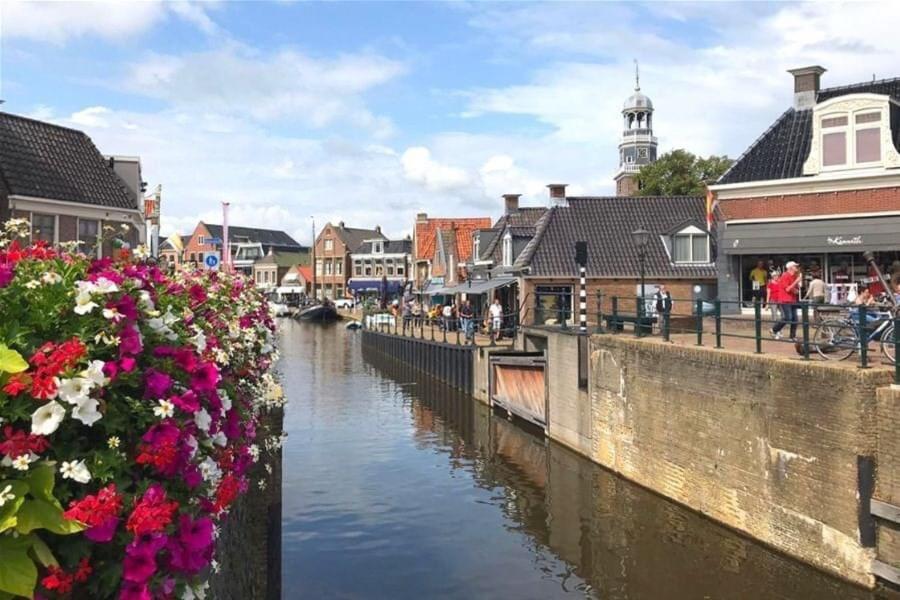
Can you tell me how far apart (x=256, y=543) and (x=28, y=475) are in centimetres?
653

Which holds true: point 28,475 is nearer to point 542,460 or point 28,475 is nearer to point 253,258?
point 542,460

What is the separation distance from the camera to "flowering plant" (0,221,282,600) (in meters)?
2.38

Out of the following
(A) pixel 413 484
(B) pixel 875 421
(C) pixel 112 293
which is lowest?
(A) pixel 413 484

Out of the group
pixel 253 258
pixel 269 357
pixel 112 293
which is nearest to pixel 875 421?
pixel 269 357

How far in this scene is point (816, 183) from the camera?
2100 cm

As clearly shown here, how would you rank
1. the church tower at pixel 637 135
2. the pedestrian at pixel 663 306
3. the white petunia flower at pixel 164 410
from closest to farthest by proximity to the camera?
the white petunia flower at pixel 164 410
the pedestrian at pixel 663 306
the church tower at pixel 637 135

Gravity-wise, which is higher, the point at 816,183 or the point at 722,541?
the point at 816,183

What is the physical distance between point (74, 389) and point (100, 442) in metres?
0.28

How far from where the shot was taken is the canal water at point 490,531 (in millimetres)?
10203

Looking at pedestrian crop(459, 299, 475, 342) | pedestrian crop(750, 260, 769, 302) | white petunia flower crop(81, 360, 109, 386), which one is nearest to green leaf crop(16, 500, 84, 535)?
white petunia flower crop(81, 360, 109, 386)

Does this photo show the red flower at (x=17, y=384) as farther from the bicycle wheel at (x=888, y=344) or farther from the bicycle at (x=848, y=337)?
the bicycle wheel at (x=888, y=344)

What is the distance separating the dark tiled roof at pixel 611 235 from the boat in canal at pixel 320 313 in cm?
4411

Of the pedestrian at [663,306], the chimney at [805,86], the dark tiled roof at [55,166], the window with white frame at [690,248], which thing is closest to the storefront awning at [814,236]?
the pedestrian at [663,306]

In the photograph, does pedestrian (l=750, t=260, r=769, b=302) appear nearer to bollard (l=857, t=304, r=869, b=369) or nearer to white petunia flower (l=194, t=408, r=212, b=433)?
bollard (l=857, t=304, r=869, b=369)
